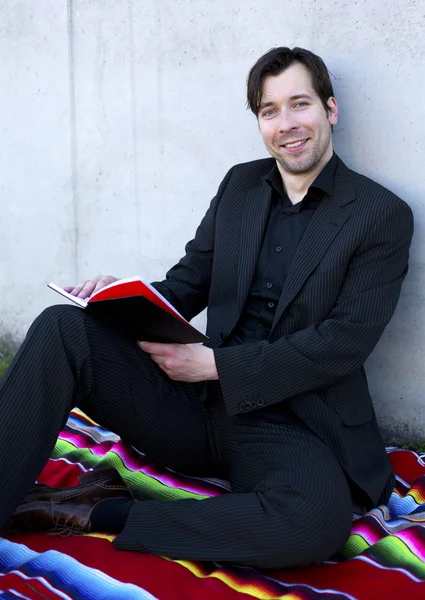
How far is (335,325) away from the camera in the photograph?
2684mm

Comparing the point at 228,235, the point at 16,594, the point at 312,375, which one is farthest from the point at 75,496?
the point at 228,235

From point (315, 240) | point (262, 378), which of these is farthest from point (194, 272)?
point (262, 378)

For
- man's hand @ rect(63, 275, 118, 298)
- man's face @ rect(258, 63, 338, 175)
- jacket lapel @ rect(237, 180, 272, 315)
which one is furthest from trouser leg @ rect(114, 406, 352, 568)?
man's face @ rect(258, 63, 338, 175)

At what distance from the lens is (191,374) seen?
2678 mm

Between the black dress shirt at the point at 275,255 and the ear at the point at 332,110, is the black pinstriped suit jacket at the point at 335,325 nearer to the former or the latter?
the black dress shirt at the point at 275,255

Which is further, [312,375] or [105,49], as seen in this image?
[105,49]

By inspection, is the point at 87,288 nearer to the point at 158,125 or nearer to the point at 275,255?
the point at 275,255

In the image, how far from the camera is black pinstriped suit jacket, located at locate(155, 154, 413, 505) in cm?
266

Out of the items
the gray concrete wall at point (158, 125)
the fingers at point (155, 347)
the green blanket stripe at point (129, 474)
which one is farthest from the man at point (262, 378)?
the gray concrete wall at point (158, 125)

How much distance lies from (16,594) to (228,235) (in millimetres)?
1426

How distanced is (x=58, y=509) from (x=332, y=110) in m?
1.70

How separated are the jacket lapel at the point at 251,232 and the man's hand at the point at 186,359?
0.31m

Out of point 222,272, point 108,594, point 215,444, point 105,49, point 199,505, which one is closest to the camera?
point 108,594

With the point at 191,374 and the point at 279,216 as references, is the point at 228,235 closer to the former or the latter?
the point at 279,216
